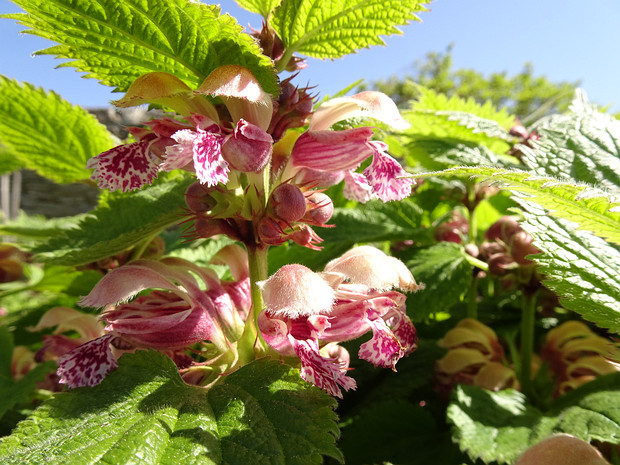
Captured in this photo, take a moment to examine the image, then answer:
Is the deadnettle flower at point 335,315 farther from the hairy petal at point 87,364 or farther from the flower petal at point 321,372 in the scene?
the hairy petal at point 87,364

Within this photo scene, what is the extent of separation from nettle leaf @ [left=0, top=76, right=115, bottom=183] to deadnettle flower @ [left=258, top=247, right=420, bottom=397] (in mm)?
641

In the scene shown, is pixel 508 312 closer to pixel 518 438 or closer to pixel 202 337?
pixel 518 438

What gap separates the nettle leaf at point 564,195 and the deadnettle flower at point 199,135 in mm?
214

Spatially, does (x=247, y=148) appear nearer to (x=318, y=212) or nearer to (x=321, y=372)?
(x=318, y=212)

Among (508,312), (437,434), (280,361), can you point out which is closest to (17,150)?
(280,361)

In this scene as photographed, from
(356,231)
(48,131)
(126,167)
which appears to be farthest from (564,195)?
(48,131)

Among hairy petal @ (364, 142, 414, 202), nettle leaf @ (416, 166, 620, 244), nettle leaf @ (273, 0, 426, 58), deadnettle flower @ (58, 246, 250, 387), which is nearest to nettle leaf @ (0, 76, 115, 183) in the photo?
deadnettle flower @ (58, 246, 250, 387)

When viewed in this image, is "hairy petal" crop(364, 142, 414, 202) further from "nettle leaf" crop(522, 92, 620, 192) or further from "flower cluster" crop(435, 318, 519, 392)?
"flower cluster" crop(435, 318, 519, 392)

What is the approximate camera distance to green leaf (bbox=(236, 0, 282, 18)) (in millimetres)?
673

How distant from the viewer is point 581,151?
0.81 meters

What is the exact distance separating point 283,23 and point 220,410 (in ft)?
1.57

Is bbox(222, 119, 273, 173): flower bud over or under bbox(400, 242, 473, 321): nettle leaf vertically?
over

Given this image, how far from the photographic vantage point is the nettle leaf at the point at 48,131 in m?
0.99

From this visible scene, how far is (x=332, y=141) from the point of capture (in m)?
0.64
